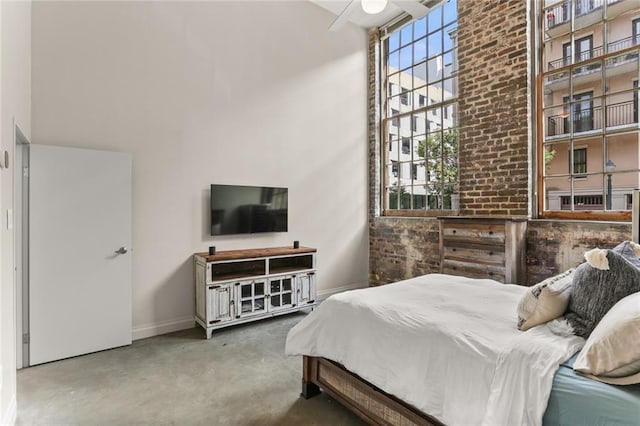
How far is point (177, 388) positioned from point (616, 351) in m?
2.57

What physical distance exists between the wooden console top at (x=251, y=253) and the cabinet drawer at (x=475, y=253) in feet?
5.29

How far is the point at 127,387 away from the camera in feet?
8.18

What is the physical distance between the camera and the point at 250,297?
12.3ft

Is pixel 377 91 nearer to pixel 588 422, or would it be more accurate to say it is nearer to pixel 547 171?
pixel 547 171

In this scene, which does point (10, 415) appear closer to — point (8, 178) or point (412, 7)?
point (8, 178)

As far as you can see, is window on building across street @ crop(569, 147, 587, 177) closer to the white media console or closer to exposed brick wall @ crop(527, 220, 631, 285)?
exposed brick wall @ crop(527, 220, 631, 285)

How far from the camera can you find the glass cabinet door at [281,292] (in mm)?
3908

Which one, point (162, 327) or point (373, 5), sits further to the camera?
point (162, 327)

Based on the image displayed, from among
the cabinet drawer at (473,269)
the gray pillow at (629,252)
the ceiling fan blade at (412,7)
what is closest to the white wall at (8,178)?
the ceiling fan blade at (412,7)

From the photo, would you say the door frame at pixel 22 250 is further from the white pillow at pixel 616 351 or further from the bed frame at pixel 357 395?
the white pillow at pixel 616 351

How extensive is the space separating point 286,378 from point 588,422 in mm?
1947

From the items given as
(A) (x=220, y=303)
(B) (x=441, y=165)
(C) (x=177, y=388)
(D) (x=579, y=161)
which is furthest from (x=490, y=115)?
(C) (x=177, y=388)

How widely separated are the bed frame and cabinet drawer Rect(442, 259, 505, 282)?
7.11 feet

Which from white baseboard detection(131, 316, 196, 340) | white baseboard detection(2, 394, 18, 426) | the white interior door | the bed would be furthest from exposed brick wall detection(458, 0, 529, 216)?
white baseboard detection(2, 394, 18, 426)
